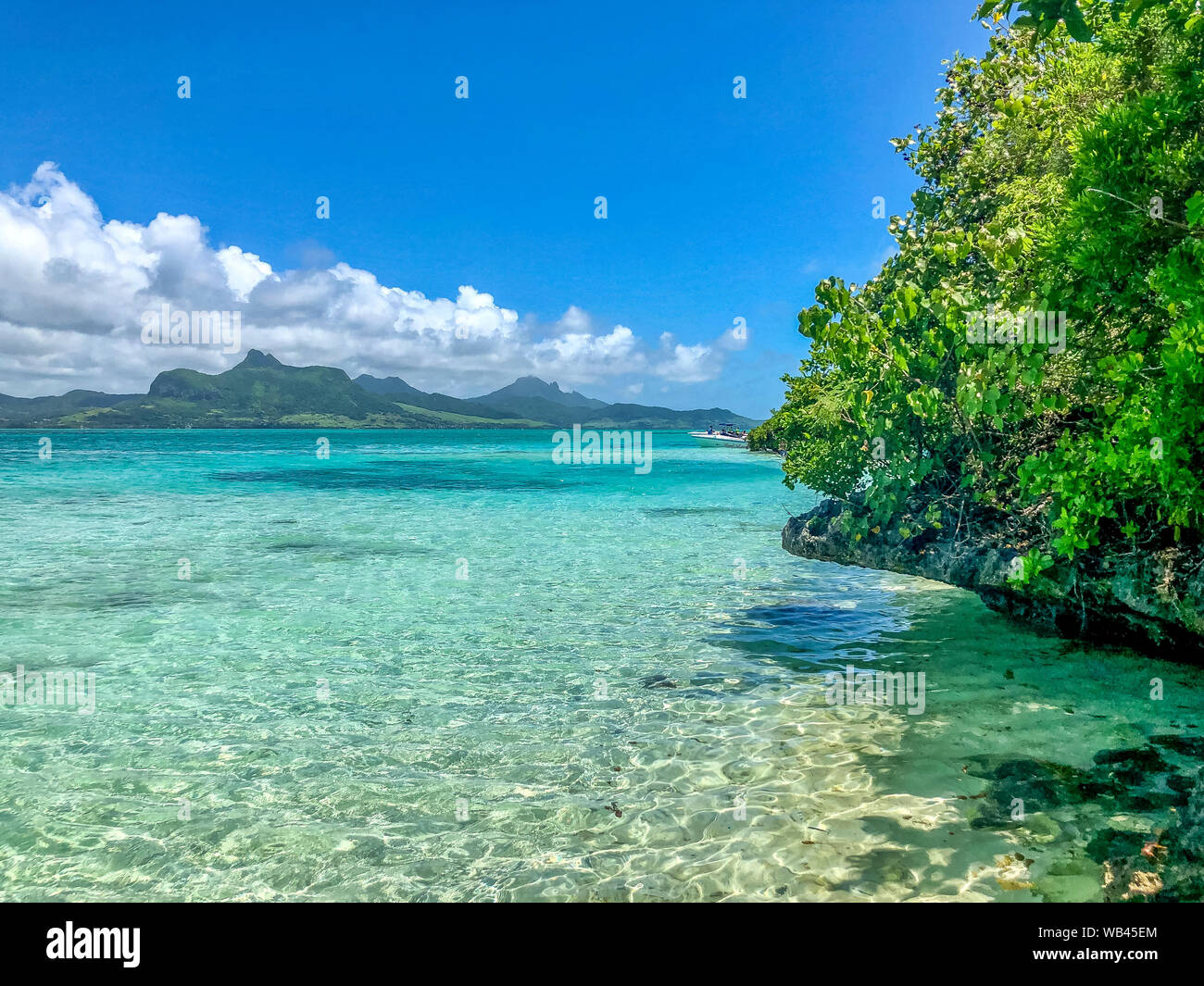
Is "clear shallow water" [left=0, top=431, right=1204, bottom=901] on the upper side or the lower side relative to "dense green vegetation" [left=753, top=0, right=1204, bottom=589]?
lower

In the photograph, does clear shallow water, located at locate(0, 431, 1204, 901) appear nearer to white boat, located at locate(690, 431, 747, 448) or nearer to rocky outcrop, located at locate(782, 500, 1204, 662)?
rocky outcrop, located at locate(782, 500, 1204, 662)

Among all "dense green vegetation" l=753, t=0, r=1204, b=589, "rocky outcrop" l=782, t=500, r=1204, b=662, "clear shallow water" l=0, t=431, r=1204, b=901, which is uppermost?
"dense green vegetation" l=753, t=0, r=1204, b=589

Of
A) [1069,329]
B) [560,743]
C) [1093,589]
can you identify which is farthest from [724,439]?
[560,743]

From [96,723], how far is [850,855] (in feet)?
29.1

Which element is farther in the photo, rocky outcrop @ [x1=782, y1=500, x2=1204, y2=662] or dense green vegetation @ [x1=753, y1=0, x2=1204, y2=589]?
rocky outcrop @ [x1=782, y1=500, x2=1204, y2=662]

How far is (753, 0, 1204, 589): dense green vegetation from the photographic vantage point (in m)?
7.21

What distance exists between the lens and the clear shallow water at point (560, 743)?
572 centimetres

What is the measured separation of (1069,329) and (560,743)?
26.9ft

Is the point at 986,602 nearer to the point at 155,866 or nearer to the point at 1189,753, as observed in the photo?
the point at 1189,753

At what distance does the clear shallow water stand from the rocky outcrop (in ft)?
1.68

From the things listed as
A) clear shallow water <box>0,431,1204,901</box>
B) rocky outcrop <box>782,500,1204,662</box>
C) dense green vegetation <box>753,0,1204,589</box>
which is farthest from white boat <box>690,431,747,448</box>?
clear shallow water <box>0,431,1204,901</box>

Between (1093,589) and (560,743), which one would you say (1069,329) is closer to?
(1093,589)

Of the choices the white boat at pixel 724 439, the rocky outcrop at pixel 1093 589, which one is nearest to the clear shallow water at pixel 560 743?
the rocky outcrop at pixel 1093 589
